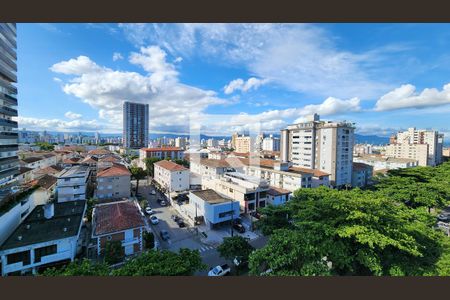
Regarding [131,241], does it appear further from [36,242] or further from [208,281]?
[208,281]

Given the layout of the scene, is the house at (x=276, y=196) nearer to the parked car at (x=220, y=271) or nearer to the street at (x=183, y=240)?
the street at (x=183, y=240)

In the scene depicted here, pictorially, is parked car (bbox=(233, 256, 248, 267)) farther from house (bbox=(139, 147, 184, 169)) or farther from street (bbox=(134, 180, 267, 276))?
house (bbox=(139, 147, 184, 169))

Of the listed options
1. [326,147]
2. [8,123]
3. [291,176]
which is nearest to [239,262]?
[291,176]

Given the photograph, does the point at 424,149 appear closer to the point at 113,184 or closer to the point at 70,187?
the point at 113,184

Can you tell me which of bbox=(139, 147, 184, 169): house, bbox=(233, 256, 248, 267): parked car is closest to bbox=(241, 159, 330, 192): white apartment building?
bbox=(233, 256, 248, 267): parked car

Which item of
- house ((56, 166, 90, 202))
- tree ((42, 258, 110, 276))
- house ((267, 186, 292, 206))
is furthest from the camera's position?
house ((267, 186, 292, 206))
